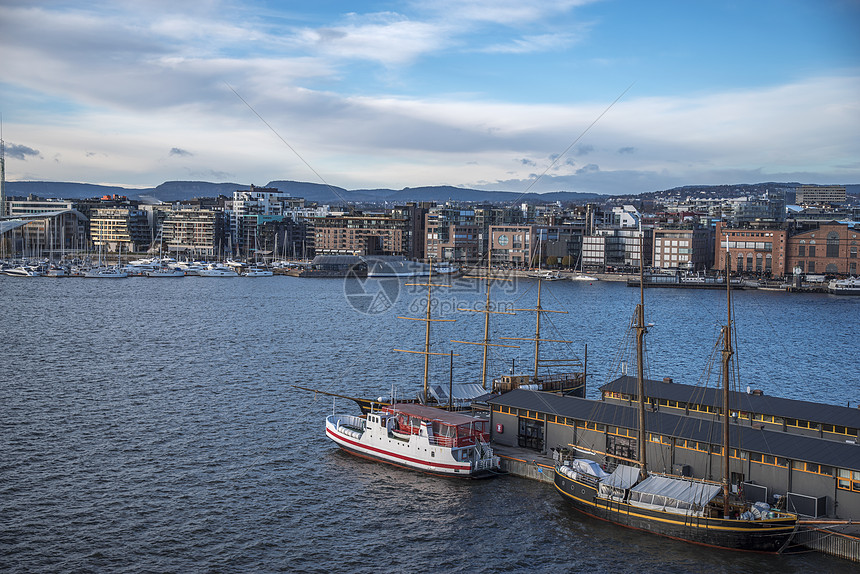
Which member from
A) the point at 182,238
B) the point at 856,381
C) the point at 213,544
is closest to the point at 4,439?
the point at 213,544

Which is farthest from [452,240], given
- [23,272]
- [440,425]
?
[440,425]

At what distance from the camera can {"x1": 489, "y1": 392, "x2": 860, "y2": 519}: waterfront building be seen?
15852mm

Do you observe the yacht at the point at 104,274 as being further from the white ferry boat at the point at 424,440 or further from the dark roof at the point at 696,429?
the dark roof at the point at 696,429

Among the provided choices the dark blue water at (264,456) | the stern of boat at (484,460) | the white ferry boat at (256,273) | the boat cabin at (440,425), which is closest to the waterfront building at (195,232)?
the white ferry boat at (256,273)

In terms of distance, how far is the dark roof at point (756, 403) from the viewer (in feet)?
64.0

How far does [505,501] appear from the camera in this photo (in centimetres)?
1830

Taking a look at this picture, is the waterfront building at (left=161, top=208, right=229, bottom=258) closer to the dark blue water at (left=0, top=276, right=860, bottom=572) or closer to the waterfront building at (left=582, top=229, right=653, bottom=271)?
the waterfront building at (left=582, top=229, right=653, bottom=271)

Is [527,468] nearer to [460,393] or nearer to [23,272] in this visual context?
[460,393]

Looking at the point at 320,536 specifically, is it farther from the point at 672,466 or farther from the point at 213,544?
the point at 672,466

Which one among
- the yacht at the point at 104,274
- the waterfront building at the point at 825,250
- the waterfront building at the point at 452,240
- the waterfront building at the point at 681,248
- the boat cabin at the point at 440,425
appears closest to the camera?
the boat cabin at the point at 440,425

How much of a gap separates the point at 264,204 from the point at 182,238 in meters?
17.2

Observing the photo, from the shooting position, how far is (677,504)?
16.2 metres

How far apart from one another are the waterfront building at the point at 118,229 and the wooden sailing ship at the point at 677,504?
A: 126165 mm

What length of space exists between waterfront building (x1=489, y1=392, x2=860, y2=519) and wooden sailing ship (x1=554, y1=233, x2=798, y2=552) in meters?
0.56
